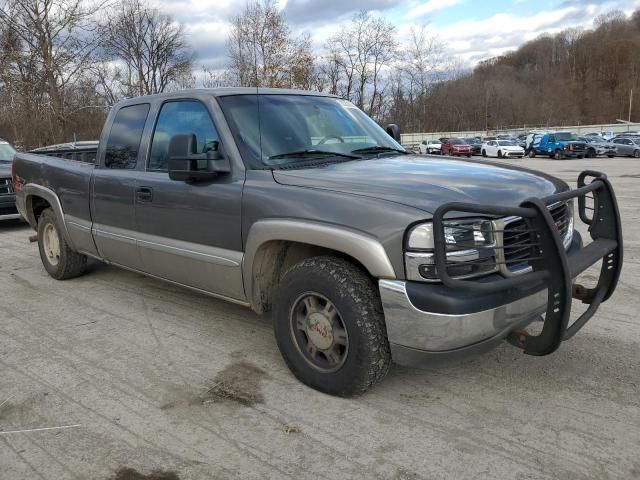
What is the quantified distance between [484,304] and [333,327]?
0.88 m

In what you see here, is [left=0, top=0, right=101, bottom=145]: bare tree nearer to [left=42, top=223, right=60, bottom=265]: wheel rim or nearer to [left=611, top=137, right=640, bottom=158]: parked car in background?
[left=42, top=223, right=60, bottom=265]: wheel rim

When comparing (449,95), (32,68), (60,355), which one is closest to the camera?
(60,355)

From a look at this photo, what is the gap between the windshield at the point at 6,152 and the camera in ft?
35.7

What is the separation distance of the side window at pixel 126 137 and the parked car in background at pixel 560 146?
3741cm

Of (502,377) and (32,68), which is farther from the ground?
(32,68)

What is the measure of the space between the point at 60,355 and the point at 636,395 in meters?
3.84

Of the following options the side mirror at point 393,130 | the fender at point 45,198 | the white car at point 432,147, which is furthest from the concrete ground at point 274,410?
the white car at point 432,147

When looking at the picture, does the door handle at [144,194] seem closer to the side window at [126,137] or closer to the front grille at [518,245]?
the side window at [126,137]

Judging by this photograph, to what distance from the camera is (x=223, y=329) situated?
15.0ft

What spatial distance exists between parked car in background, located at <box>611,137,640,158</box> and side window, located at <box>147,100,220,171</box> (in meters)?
38.1

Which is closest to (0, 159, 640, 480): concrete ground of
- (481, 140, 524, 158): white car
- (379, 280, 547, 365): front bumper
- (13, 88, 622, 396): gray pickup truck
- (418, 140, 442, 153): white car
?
(13, 88, 622, 396): gray pickup truck

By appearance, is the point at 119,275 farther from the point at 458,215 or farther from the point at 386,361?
the point at 458,215

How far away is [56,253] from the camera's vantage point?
245 inches

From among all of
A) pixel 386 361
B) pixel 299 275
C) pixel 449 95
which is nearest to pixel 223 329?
pixel 299 275
